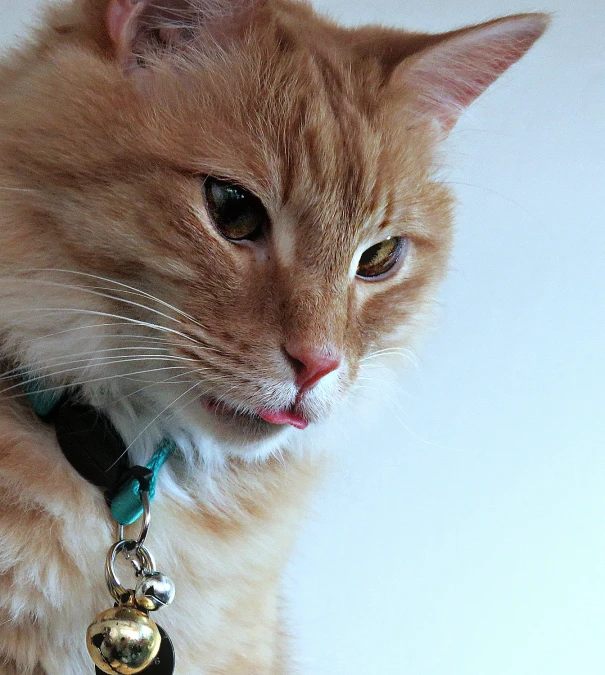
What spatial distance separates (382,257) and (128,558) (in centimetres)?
52

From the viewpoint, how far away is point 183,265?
0.81 meters

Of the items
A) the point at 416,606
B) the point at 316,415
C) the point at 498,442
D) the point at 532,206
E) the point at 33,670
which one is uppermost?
the point at 532,206

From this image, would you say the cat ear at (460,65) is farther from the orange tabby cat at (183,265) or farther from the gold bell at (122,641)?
the gold bell at (122,641)

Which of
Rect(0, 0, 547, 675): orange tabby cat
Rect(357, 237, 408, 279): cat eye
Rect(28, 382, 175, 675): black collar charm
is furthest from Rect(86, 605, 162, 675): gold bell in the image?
Rect(357, 237, 408, 279): cat eye

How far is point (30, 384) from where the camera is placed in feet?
2.90

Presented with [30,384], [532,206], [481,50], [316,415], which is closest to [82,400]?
[30,384]

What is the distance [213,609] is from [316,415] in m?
0.30

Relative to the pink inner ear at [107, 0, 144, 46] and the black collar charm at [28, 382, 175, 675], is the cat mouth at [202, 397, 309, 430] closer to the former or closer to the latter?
the black collar charm at [28, 382, 175, 675]

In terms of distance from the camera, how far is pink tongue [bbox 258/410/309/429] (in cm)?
84

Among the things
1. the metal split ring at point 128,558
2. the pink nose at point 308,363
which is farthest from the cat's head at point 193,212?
the metal split ring at point 128,558

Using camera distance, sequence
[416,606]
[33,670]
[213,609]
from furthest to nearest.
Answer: [416,606], [213,609], [33,670]

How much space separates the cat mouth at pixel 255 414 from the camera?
85 cm

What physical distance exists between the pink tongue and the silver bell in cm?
21

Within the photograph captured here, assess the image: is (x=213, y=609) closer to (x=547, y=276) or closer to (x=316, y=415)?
(x=316, y=415)
